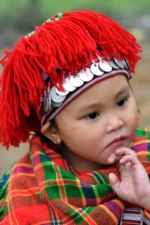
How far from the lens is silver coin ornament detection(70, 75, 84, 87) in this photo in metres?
1.60

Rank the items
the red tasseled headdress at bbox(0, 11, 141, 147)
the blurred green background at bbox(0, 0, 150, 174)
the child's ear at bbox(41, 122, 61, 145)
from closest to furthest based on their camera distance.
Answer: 1. the red tasseled headdress at bbox(0, 11, 141, 147)
2. the child's ear at bbox(41, 122, 61, 145)
3. the blurred green background at bbox(0, 0, 150, 174)

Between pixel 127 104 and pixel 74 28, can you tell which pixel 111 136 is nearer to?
pixel 127 104

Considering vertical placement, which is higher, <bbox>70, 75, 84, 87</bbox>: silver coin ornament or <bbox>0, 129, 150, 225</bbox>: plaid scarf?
<bbox>70, 75, 84, 87</bbox>: silver coin ornament

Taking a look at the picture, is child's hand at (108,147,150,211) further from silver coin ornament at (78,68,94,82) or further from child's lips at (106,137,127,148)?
silver coin ornament at (78,68,94,82)

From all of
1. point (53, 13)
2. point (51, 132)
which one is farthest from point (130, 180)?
point (53, 13)

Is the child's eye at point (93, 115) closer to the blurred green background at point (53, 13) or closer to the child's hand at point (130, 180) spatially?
the child's hand at point (130, 180)

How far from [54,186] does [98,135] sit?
0.73 feet

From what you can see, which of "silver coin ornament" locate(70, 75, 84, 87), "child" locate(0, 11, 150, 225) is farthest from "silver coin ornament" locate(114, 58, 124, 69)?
"silver coin ornament" locate(70, 75, 84, 87)

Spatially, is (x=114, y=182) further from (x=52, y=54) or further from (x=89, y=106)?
(x=52, y=54)

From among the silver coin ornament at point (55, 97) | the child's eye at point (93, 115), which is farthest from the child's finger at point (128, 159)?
the silver coin ornament at point (55, 97)

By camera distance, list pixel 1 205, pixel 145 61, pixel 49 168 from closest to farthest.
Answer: pixel 49 168 → pixel 1 205 → pixel 145 61

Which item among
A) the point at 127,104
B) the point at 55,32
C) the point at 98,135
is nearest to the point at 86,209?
the point at 98,135

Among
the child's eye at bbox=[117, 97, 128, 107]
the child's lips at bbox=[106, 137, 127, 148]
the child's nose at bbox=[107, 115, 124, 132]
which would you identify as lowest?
the child's lips at bbox=[106, 137, 127, 148]

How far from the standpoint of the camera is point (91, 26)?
1.66m
